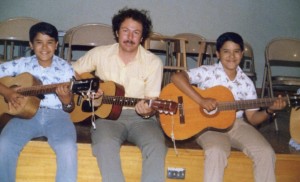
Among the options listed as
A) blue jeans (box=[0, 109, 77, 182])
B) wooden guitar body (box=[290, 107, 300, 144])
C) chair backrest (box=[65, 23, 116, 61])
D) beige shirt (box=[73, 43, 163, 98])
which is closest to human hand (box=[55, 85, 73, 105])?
blue jeans (box=[0, 109, 77, 182])

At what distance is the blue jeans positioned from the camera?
1.77m

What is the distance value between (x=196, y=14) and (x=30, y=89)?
3.00 metres

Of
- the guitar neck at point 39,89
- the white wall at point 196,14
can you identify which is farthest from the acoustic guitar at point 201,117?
the white wall at point 196,14

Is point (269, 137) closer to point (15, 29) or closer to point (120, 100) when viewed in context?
point (120, 100)

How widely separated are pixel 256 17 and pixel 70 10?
8.21 ft

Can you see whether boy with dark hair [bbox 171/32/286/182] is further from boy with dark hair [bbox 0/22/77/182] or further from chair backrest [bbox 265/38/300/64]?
chair backrest [bbox 265/38/300/64]

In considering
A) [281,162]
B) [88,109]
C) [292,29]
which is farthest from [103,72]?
[292,29]

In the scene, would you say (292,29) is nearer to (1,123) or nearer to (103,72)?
(103,72)

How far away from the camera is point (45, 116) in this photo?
2.00m

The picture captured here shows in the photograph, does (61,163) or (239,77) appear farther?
(239,77)

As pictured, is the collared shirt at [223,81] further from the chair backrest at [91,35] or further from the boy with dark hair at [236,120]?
the chair backrest at [91,35]

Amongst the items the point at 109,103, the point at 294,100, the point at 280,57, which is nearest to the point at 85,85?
the point at 109,103

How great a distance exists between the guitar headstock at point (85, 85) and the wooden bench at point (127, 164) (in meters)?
0.34

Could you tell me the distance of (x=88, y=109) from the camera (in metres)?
2.20
